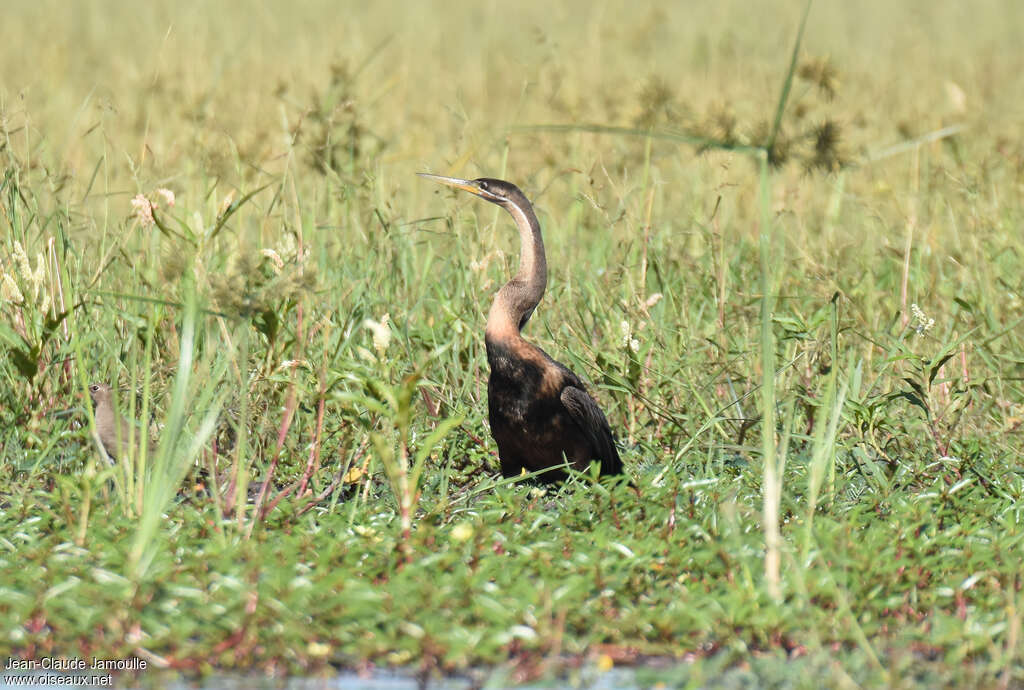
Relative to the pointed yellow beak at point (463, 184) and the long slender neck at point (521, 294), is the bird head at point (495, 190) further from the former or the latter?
the long slender neck at point (521, 294)

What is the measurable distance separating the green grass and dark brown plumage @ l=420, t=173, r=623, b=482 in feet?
0.46

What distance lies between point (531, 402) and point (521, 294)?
1.33ft

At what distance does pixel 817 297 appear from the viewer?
21.0ft

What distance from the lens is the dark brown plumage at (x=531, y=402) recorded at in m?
5.14

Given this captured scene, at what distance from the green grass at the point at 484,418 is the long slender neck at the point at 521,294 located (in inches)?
14.8

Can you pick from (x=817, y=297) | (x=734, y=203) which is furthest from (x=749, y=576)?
(x=734, y=203)

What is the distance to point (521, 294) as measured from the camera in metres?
5.23

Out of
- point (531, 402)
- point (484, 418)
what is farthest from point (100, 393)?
point (531, 402)

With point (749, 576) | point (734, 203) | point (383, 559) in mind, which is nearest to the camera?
point (749, 576)

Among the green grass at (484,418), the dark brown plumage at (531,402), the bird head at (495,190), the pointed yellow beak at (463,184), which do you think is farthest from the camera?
the pointed yellow beak at (463,184)

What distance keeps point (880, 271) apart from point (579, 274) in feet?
5.67

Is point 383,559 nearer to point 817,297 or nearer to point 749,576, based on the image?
point 749,576

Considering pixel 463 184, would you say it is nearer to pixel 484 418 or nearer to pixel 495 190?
pixel 495 190

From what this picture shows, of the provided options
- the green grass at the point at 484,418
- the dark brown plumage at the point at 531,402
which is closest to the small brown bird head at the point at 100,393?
the green grass at the point at 484,418
